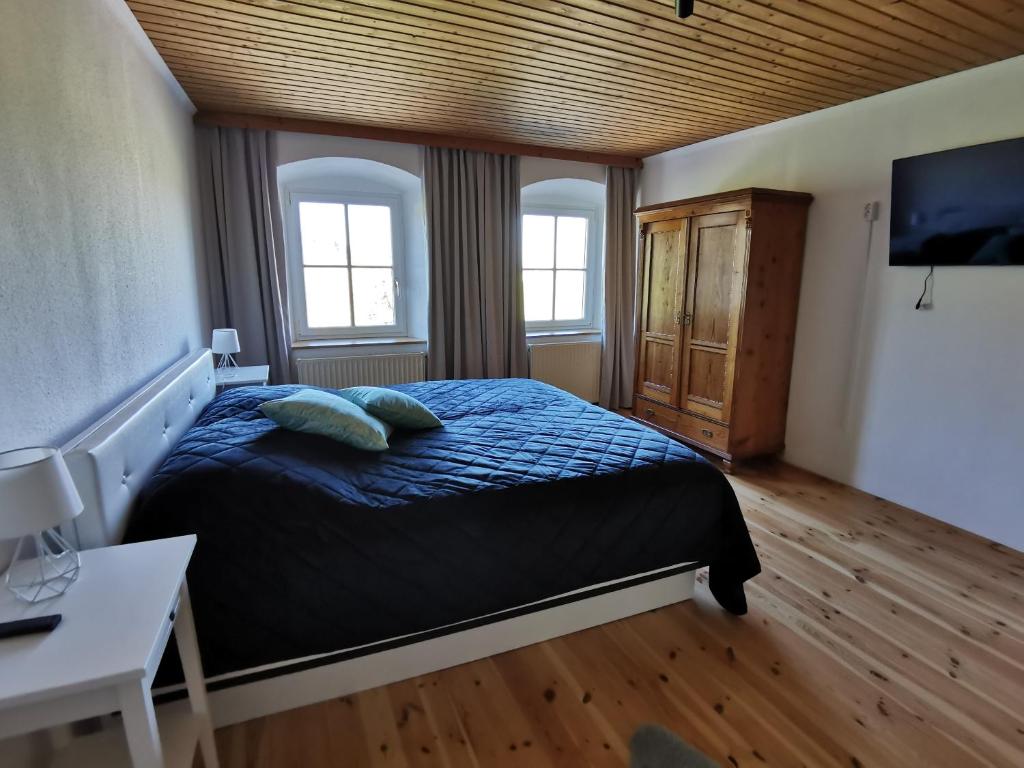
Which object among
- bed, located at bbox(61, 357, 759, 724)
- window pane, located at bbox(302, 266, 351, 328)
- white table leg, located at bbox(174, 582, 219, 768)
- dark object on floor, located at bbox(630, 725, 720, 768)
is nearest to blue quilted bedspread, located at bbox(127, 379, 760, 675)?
bed, located at bbox(61, 357, 759, 724)

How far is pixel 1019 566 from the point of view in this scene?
2.50 meters

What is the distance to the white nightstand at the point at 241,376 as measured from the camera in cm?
317

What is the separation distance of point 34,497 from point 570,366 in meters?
4.32

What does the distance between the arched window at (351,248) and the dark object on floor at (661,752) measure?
3.88 meters

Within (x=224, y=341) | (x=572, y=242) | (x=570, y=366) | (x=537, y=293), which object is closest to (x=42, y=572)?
(x=224, y=341)

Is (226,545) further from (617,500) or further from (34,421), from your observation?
(617,500)

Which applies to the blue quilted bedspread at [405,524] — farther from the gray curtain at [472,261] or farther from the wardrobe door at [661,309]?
the gray curtain at [472,261]

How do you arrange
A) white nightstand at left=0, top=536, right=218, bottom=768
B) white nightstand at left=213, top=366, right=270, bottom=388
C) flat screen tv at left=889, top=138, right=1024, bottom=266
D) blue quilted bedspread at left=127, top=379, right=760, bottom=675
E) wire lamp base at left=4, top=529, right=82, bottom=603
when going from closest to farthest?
white nightstand at left=0, top=536, right=218, bottom=768
wire lamp base at left=4, top=529, right=82, bottom=603
blue quilted bedspread at left=127, top=379, right=760, bottom=675
flat screen tv at left=889, top=138, right=1024, bottom=266
white nightstand at left=213, top=366, right=270, bottom=388

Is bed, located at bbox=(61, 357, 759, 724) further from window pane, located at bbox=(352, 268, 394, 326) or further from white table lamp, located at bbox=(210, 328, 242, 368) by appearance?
window pane, located at bbox=(352, 268, 394, 326)

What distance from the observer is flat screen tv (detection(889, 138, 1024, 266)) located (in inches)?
98.2

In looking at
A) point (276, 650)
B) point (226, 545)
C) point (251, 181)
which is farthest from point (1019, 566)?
point (251, 181)

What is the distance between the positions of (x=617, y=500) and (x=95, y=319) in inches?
74.1

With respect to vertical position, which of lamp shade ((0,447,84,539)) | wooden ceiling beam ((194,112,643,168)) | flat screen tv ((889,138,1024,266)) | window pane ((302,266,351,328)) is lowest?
lamp shade ((0,447,84,539))

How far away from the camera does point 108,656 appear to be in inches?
35.5
